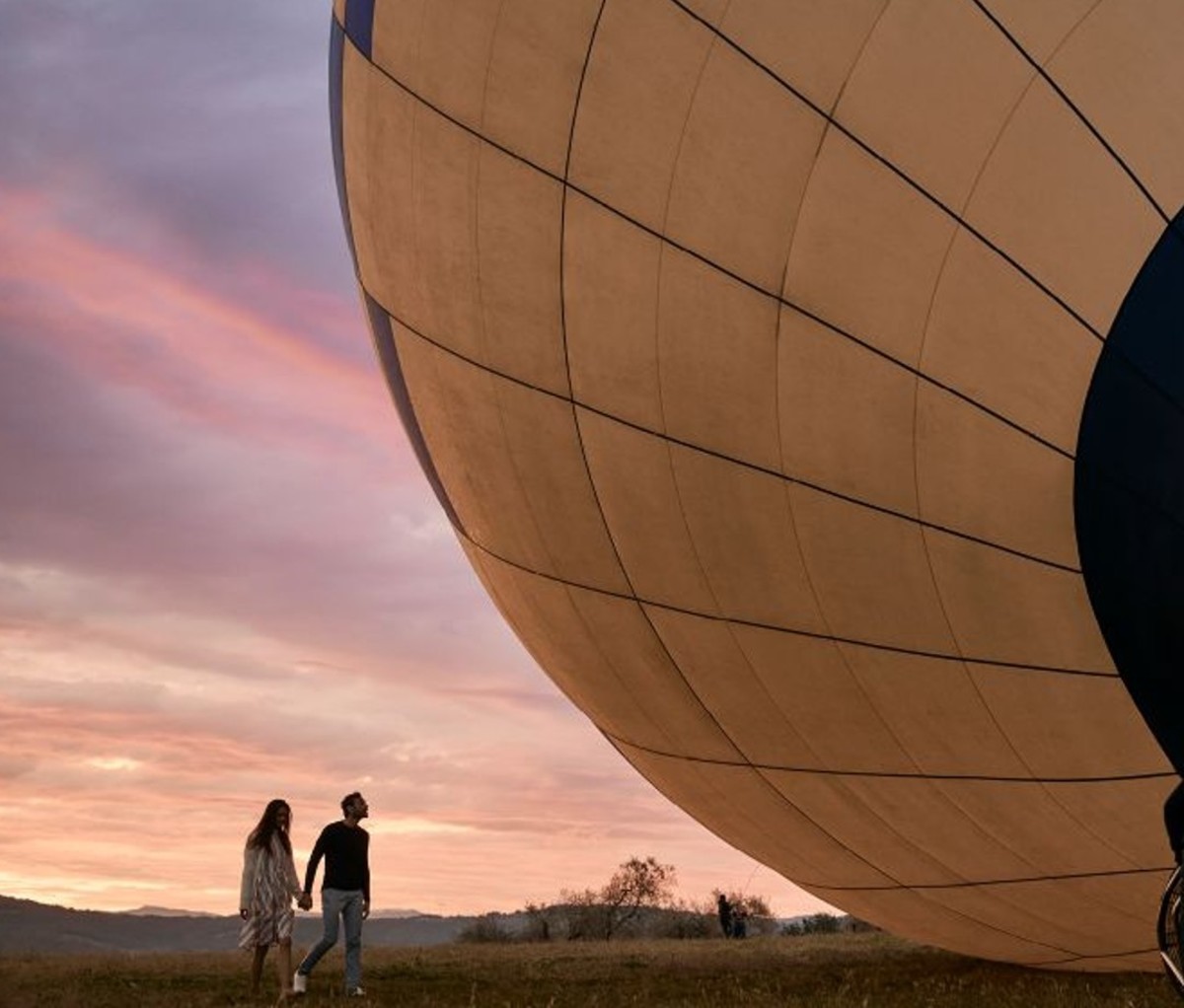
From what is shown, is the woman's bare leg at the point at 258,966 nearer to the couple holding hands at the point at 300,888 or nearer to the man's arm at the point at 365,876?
the couple holding hands at the point at 300,888

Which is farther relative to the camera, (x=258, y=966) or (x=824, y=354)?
(x=258, y=966)

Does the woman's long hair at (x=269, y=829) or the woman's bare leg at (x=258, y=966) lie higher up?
the woman's long hair at (x=269, y=829)

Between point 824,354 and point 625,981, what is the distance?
22.9 feet

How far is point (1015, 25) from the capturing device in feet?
22.4

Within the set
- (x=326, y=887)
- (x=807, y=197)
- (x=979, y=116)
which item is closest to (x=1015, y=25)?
(x=979, y=116)

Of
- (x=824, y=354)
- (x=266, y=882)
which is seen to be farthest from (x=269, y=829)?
(x=824, y=354)

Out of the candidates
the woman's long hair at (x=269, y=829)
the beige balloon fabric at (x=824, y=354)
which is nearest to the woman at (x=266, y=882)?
the woman's long hair at (x=269, y=829)

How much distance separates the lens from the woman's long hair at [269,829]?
466 inches

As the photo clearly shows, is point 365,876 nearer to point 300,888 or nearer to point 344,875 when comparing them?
point 344,875

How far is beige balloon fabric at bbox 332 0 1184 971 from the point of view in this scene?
6.89m

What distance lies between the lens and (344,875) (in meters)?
11.5

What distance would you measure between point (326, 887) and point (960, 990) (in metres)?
4.47

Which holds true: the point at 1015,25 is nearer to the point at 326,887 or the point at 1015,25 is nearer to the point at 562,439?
the point at 562,439

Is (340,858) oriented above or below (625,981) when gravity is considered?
above
